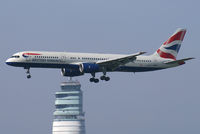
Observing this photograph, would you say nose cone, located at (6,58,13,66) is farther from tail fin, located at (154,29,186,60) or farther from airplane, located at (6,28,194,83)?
tail fin, located at (154,29,186,60)

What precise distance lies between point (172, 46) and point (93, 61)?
69.5 feet

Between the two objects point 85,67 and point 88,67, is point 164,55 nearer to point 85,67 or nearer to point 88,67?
point 88,67

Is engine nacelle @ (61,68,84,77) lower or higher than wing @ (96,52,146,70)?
lower

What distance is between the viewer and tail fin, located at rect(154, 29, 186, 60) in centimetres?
12238

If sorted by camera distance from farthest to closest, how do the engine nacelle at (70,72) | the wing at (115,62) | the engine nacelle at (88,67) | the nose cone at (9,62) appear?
the engine nacelle at (70,72), the wing at (115,62), the engine nacelle at (88,67), the nose cone at (9,62)

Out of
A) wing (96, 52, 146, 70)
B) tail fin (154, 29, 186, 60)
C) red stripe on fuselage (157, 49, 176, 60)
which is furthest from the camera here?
tail fin (154, 29, 186, 60)

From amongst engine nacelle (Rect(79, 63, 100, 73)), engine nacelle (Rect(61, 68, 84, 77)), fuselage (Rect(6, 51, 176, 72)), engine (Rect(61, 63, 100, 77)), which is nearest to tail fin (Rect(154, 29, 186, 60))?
fuselage (Rect(6, 51, 176, 72))

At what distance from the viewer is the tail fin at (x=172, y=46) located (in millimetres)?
122375

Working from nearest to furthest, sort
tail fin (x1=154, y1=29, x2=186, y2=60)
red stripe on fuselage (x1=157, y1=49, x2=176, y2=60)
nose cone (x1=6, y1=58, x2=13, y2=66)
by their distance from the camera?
nose cone (x1=6, y1=58, x2=13, y2=66), red stripe on fuselage (x1=157, y1=49, x2=176, y2=60), tail fin (x1=154, y1=29, x2=186, y2=60)

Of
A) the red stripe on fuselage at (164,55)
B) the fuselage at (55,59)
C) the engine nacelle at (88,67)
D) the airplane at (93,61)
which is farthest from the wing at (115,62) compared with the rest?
the red stripe on fuselage at (164,55)

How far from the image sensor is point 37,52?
108 metres

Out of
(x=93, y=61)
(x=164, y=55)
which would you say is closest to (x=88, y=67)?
(x=93, y=61)

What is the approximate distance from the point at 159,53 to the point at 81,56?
762 inches

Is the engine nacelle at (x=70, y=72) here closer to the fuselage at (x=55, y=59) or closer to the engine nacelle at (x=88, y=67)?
the fuselage at (x=55, y=59)
